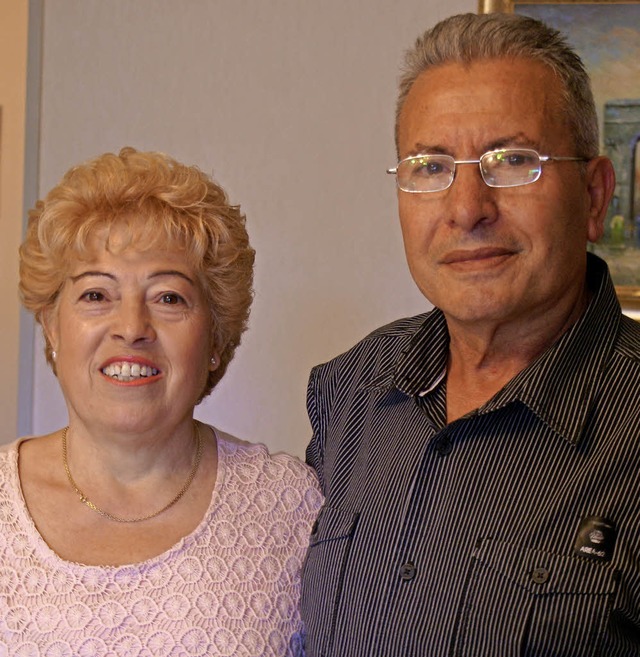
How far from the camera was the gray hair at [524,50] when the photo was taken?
64.5 inches

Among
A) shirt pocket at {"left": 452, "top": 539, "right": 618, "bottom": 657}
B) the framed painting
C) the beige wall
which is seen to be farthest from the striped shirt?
the beige wall

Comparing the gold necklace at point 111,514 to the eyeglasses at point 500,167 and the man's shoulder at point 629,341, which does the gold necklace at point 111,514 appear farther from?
the man's shoulder at point 629,341

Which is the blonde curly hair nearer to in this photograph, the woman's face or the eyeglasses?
the woman's face

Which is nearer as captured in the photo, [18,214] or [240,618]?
[240,618]

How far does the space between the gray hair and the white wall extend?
104cm

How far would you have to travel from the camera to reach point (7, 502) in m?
1.82

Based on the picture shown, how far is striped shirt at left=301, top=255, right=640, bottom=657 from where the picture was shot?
1.45m

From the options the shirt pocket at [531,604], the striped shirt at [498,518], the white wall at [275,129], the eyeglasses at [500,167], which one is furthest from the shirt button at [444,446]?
the white wall at [275,129]

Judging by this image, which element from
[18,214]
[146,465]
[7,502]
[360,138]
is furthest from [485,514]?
[18,214]

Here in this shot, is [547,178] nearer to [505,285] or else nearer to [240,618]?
[505,285]

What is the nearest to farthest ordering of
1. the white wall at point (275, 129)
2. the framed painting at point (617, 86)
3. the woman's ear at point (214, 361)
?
the woman's ear at point (214, 361)
the framed painting at point (617, 86)
the white wall at point (275, 129)

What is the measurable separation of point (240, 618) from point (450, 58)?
3.56 ft

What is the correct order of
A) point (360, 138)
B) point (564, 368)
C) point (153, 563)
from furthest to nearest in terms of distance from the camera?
point (360, 138) → point (153, 563) → point (564, 368)

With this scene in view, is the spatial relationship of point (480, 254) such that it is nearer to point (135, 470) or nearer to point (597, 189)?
point (597, 189)
